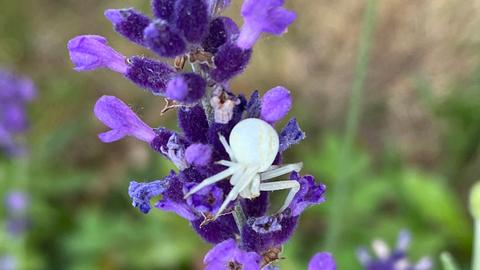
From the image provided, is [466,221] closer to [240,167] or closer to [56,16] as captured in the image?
[240,167]

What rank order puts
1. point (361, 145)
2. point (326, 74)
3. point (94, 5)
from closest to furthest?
point (361, 145), point (326, 74), point (94, 5)

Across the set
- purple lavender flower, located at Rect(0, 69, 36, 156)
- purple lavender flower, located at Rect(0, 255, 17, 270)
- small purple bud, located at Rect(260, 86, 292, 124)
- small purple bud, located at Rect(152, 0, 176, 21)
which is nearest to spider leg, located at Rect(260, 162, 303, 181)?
small purple bud, located at Rect(260, 86, 292, 124)

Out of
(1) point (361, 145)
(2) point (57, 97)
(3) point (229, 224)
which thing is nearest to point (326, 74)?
(1) point (361, 145)

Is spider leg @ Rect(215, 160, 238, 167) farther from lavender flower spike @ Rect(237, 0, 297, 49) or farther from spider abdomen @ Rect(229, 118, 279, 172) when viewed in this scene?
lavender flower spike @ Rect(237, 0, 297, 49)

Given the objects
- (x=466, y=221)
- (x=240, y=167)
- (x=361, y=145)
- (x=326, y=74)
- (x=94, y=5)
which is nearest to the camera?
(x=240, y=167)

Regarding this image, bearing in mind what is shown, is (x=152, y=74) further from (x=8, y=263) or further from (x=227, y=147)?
(x=8, y=263)

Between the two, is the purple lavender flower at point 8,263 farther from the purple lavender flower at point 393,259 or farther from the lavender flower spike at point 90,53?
the lavender flower spike at point 90,53

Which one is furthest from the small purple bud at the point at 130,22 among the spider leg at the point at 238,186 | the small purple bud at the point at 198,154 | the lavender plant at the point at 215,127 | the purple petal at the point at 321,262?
the purple petal at the point at 321,262

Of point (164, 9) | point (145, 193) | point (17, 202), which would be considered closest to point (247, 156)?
point (145, 193)
